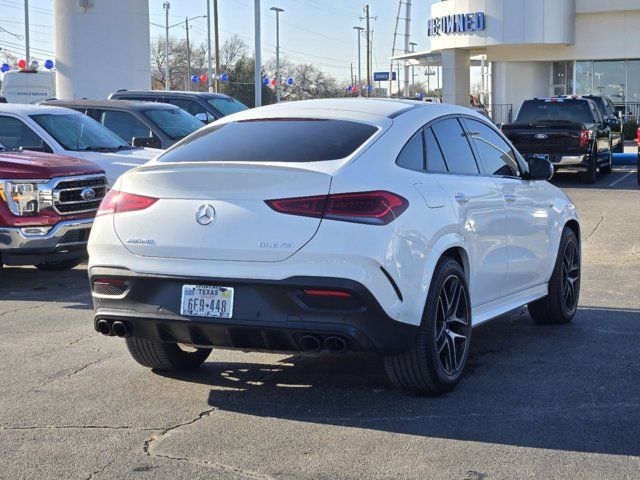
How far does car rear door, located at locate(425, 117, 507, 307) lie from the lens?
21.8 ft

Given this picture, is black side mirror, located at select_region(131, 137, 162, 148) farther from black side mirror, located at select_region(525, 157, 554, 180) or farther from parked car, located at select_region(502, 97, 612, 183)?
parked car, located at select_region(502, 97, 612, 183)

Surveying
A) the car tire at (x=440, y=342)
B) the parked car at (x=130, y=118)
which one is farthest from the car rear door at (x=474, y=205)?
the parked car at (x=130, y=118)

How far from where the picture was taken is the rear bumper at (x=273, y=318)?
18.5 ft

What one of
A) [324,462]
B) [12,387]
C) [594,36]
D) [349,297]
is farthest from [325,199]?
[594,36]

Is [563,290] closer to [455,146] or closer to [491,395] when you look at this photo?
[455,146]

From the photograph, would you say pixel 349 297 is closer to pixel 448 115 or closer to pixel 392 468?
pixel 392 468

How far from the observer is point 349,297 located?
5617 millimetres

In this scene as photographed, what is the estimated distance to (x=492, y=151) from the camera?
7676 mm

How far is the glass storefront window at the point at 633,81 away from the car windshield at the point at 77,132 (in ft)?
128

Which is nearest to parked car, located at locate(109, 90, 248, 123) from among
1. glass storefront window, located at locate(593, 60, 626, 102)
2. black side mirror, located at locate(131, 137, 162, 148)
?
black side mirror, located at locate(131, 137, 162, 148)

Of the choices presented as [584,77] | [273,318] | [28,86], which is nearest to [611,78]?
[584,77]

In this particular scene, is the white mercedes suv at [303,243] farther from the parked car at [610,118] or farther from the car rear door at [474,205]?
the parked car at [610,118]

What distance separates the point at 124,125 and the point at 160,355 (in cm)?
1086

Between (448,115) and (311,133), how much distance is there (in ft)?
3.89
